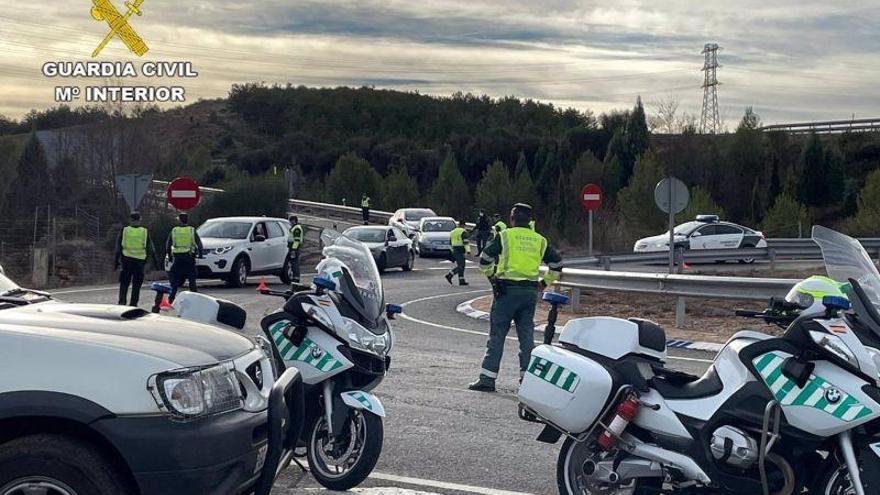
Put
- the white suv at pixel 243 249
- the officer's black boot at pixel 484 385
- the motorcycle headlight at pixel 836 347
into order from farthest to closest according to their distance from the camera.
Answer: the white suv at pixel 243 249
the officer's black boot at pixel 484 385
the motorcycle headlight at pixel 836 347

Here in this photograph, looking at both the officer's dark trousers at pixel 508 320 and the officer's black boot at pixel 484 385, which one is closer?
the officer's black boot at pixel 484 385

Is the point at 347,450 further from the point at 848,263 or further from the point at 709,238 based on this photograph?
the point at 709,238

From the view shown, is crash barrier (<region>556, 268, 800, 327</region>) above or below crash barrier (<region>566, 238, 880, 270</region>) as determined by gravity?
above

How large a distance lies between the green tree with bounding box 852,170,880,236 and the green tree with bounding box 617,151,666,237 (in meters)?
7.92

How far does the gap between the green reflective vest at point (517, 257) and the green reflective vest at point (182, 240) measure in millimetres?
10031

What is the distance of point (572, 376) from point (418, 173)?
85.2m

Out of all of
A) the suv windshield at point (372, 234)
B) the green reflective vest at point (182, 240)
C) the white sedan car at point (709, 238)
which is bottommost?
the white sedan car at point (709, 238)

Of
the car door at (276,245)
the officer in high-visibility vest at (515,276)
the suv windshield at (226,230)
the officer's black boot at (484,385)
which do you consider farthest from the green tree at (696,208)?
the officer's black boot at (484,385)

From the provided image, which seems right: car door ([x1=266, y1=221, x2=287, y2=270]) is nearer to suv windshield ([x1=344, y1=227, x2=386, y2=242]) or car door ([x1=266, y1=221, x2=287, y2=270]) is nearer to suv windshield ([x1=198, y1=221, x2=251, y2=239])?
suv windshield ([x1=198, y1=221, x2=251, y2=239])

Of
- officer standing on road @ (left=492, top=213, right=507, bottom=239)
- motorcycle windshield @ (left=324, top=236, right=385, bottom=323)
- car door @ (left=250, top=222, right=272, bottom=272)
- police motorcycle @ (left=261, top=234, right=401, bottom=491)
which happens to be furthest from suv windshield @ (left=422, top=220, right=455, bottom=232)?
police motorcycle @ (left=261, top=234, right=401, bottom=491)

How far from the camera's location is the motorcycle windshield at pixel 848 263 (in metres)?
5.42

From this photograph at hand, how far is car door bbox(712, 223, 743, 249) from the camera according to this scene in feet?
117

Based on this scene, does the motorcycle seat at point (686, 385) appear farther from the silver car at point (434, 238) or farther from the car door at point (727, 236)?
the silver car at point (434, 238)

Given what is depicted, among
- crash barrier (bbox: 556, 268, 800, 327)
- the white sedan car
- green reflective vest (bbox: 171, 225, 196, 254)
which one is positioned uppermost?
green reflective vest (bbox: 171, 225, 196, 254)
